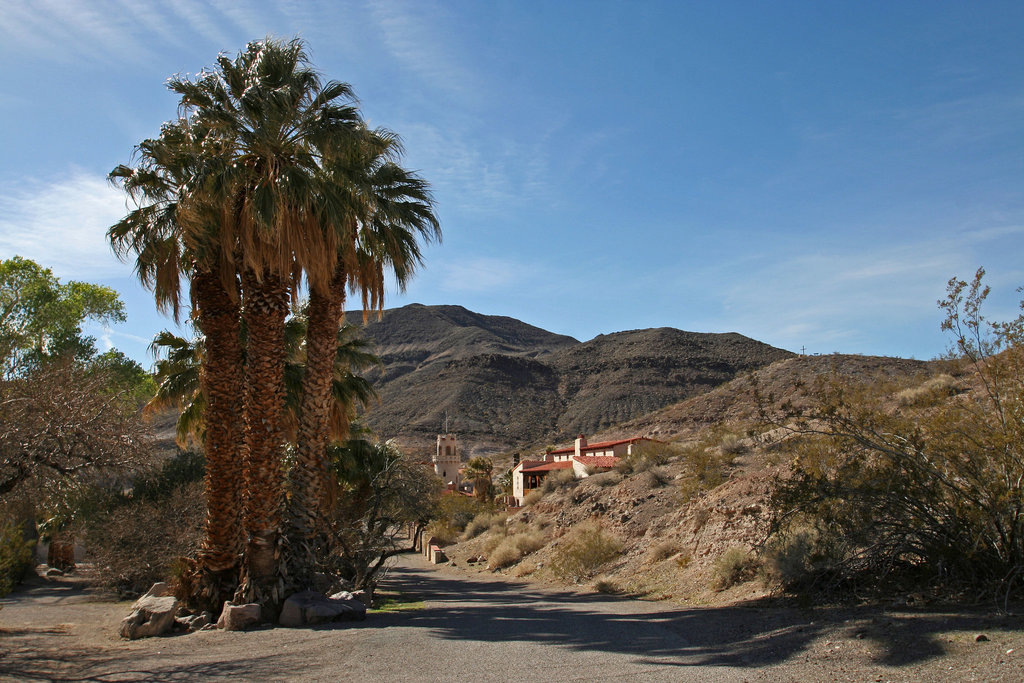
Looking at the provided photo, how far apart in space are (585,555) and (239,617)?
478 inches

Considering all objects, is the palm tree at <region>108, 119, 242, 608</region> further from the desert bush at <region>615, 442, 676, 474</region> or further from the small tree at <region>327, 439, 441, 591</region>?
the desert bush at <region>615, 442, 676, 474</region>

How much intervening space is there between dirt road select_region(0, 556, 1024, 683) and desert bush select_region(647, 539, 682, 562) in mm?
A: 5412

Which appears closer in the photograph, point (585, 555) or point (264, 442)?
point (264, 442)

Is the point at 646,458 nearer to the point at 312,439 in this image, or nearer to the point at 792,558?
the point at 792,558

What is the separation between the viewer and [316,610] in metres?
12.7

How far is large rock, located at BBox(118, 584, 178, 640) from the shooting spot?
12.7m

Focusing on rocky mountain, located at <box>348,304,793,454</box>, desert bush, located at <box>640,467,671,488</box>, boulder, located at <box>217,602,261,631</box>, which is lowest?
boulder, located at <box>217,602,261,631</box>

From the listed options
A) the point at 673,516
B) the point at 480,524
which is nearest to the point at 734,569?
the point at 673,516

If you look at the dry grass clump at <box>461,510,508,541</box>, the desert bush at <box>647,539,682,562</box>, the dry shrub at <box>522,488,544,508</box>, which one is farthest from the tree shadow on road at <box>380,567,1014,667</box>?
the dry grass clump at <box>461,510,508,541</box>

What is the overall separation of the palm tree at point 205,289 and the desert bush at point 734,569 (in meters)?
9.83

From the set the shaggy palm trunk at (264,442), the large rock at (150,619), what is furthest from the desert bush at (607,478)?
the large rock at (150,619)

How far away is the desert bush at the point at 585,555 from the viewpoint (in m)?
22.1

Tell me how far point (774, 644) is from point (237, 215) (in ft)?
39.4

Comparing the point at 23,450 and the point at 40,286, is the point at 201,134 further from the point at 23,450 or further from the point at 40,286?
the point at 40,286
